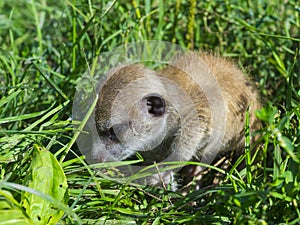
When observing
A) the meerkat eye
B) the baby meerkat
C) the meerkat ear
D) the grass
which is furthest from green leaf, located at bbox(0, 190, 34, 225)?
the meerkat ear

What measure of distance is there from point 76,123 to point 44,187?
66 cm

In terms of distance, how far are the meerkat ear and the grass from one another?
0.53m

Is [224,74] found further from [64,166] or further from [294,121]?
[64,166]

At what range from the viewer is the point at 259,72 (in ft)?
15.0

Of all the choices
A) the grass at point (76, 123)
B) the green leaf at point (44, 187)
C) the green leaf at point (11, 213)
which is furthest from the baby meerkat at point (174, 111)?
the green leaf at point (11, 213)

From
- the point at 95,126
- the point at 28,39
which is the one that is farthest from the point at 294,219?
the point at 28,39

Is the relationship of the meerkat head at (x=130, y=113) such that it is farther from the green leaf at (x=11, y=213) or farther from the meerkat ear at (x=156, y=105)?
the green leaf at (x=11, y=213)

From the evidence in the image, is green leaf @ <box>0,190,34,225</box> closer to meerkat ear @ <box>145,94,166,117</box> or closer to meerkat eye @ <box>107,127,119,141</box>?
meerkat eye @ <box>107,127,119,141</box>

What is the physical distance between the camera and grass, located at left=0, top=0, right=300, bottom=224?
8.17 feet

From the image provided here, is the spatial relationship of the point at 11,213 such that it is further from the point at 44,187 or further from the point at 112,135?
the point at 112,135

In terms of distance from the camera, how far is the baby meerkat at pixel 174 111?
3541mm

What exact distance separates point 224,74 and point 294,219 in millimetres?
1671

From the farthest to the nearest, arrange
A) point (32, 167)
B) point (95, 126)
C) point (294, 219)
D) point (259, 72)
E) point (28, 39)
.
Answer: point (28, 39) < point (259, 72) < point (95, 126) < point (32, 167) < point (294, 219)

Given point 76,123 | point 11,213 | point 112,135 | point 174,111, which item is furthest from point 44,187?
point 174,111
